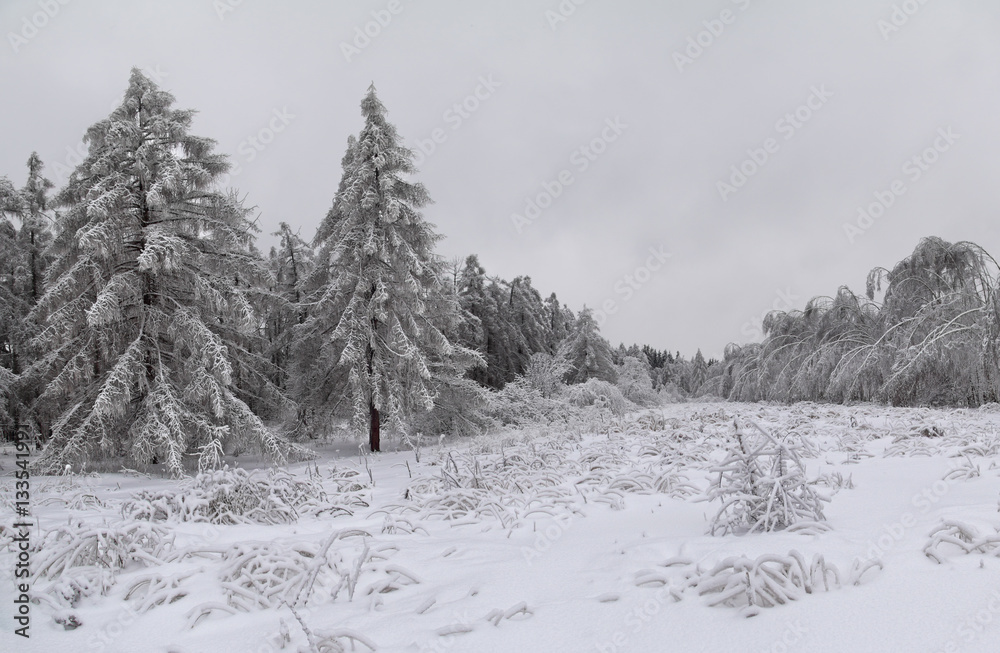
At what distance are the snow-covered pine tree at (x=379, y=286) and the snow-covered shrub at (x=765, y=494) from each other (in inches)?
392

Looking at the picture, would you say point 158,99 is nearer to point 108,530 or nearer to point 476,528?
point 108,530

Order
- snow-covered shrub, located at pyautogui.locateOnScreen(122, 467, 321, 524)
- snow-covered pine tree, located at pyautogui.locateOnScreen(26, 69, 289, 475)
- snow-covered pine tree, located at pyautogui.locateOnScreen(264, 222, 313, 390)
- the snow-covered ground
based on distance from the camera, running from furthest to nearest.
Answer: snow-covered pine tree, located at pyautogui.locateOnScreen(264, 222, 313, 390) → snow-covered pine tree, located at pyautogui.locateOnScreen(26, 69, 289, 475) → snow-covered shrub, located at pyautogui.locateOnScreen(122, 467, 321, 524) → the snow-covered ground

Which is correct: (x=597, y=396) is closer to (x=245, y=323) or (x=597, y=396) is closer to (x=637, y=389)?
(x=637, y=389)

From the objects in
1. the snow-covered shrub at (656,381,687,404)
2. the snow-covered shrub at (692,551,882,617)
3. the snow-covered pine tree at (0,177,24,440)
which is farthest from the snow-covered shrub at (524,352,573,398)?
the snow-covered shrub at (692,551,882,617)

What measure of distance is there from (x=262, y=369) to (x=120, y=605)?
1364 cm

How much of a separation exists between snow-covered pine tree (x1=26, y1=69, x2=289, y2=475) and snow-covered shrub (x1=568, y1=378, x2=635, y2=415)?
13.0 metres

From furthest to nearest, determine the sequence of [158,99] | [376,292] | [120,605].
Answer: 1. [376,292]
2. [158,99]
3. [120,605]

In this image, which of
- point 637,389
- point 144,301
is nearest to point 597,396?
point 637,389

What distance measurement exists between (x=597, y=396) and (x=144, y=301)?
1602 centimetres

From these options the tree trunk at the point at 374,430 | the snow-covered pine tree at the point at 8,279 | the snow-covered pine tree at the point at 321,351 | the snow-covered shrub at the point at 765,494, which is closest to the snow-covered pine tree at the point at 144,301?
the snow-covered pine tree at the point at 321,351

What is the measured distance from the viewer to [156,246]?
10.2m

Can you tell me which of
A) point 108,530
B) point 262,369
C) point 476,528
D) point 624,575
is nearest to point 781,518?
point 624,575

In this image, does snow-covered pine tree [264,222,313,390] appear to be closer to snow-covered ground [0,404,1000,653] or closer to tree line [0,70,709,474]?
tree line [0,70,709,474]

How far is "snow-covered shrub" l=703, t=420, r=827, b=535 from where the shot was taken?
11.7 ft
